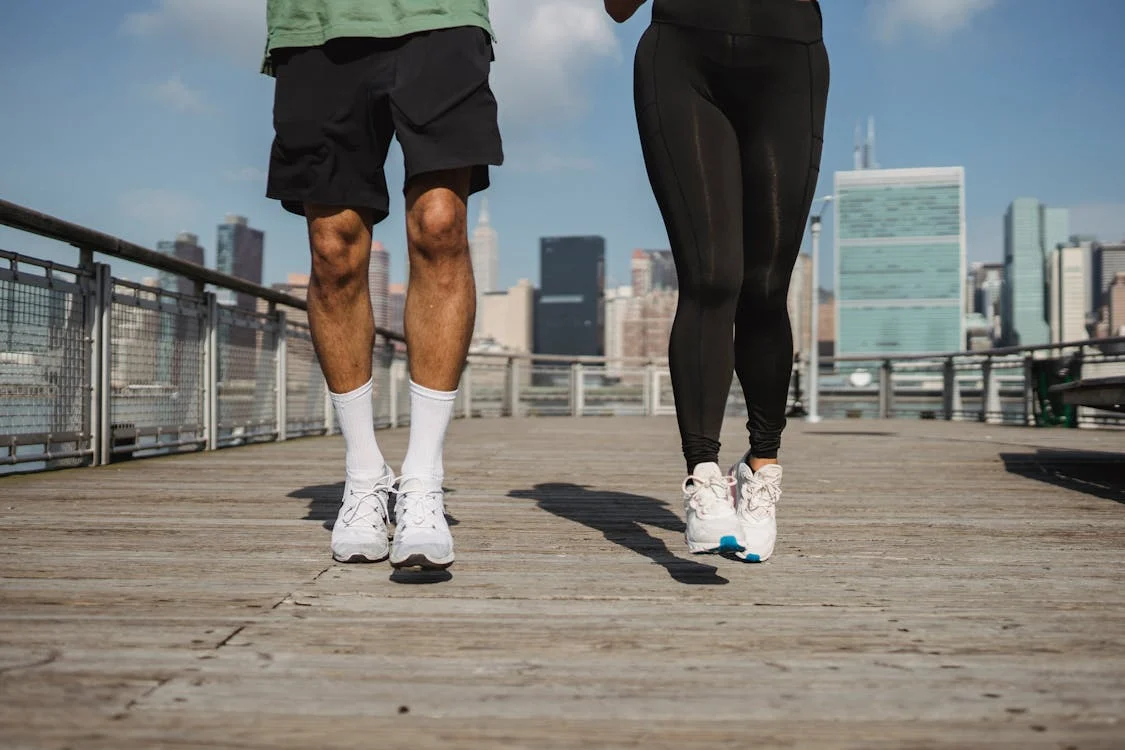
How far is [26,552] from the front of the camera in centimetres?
189

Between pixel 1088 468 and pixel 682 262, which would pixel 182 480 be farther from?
pixel 1088 468

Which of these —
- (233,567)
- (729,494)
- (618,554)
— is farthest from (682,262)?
(233,567)

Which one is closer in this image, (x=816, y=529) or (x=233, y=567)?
(x=233, y=567)

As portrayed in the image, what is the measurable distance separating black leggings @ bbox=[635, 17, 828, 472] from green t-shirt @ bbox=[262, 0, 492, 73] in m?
0.39

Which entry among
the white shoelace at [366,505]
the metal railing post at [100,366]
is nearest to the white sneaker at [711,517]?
the white shoelace at [366,505]

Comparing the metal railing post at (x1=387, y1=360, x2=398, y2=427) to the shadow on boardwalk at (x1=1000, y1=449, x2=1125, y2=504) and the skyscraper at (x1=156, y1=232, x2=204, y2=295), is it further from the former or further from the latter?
the shadow on boardwalk at (x1=1000, y1=449, x2=1125, y2=504)

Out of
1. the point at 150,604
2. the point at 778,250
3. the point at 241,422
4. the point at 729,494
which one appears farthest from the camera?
the point at 241,422

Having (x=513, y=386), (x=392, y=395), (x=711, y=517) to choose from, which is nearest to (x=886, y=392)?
(x=513, y=386)

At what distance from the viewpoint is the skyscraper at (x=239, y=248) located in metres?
158

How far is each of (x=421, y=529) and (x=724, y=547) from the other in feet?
1.85

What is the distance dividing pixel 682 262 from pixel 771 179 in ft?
0.88

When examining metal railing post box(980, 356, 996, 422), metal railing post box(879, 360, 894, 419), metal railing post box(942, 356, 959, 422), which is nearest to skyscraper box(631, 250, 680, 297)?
metal railing post box(879, 360, 894, 419)

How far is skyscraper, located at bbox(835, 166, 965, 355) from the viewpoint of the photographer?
150750 mm

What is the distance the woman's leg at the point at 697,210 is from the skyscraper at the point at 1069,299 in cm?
19903
